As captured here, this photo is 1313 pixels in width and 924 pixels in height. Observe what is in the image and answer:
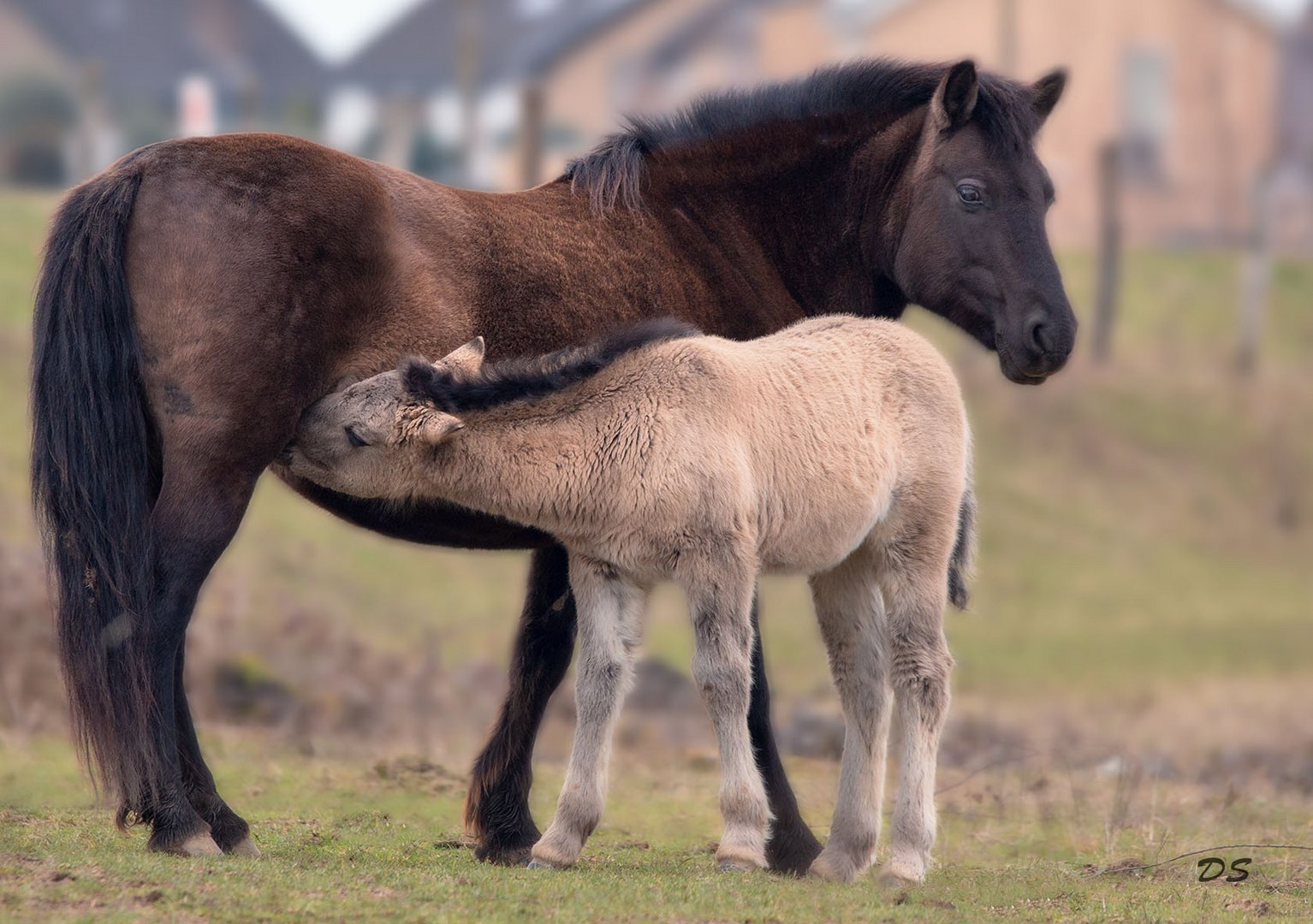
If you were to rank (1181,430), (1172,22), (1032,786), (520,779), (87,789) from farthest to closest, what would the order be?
(1172,22) → (1181,430) → (1032,786) → (87,789) → (520,779)

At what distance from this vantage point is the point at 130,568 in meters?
5.75

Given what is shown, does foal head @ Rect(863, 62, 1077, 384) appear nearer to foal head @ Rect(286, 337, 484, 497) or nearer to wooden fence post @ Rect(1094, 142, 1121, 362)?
foal head @ Rect(286, 337, 484, 497)

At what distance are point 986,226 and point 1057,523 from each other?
14590 millimetres

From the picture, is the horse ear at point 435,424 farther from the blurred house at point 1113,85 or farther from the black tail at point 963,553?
the blurred house at point 1113,85

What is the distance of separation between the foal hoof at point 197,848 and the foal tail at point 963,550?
3.17 metres

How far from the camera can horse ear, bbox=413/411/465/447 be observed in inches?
234

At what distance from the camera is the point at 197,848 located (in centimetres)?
596

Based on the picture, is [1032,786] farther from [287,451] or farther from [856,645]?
[287,451]

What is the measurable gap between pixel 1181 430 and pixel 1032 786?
50.4 feet

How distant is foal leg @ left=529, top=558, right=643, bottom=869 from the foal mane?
1831mm

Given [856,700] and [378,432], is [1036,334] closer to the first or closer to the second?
[856,700]

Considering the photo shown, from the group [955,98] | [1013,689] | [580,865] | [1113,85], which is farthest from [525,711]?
[1113,85]

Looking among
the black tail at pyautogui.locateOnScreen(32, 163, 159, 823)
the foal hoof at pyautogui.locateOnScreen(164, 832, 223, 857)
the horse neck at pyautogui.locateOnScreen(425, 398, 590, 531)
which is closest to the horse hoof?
the foal hoof at pyautogui.locateOnScreen(164, 832, 223, 857)

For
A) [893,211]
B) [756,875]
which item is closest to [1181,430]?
[893,211]
